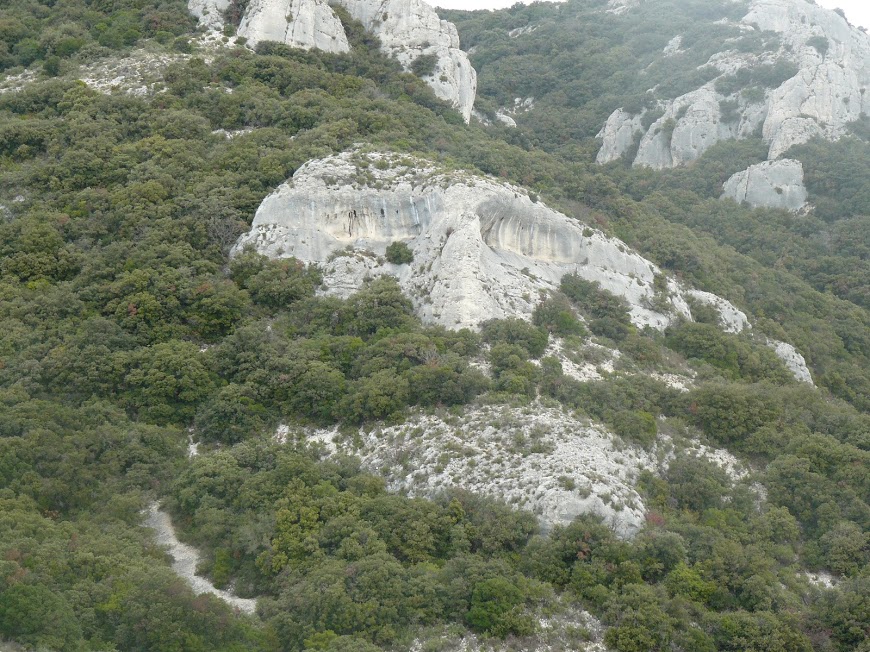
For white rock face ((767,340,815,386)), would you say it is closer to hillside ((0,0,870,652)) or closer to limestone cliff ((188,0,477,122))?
hillside ((0,0,870,652))

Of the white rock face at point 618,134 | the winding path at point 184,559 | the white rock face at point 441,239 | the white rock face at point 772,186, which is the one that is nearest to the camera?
the winding path at point 184,559

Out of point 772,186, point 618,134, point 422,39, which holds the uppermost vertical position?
point 422,39

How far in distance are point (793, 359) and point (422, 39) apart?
4483cm

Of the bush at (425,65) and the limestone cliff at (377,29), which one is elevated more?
the limestone cliff at (377,29)

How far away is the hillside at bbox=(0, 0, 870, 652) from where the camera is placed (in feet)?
89.1

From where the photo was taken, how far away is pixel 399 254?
47.0 m

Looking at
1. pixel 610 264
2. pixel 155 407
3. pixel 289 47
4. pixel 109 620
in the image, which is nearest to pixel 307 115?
pixel 289 47

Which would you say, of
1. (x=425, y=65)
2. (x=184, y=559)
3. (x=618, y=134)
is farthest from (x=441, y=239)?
(x=618, y=134)

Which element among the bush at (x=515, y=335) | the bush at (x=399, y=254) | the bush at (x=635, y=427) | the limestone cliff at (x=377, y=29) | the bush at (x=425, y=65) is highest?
the limestone cliff at (x=377, y=29)

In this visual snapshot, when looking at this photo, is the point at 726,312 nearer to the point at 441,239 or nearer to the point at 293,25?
the point at 441,239

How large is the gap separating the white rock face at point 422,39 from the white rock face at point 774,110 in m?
18.2

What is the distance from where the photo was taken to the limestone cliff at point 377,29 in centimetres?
6881

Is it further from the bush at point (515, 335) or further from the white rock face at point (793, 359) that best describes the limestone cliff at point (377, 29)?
the bush at point (515, 335)

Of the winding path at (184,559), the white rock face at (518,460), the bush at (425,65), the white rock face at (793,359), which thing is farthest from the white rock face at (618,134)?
the winding path at (184,559)
